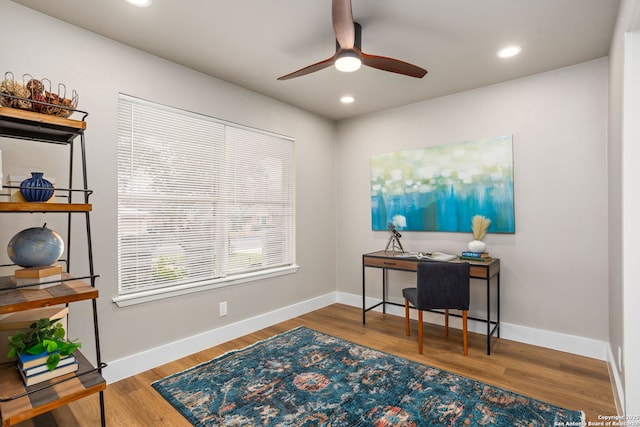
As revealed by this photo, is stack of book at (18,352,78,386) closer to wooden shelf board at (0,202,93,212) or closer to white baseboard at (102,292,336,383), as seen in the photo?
wooden shelf board at (0,202,93,212)

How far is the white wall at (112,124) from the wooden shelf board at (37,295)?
24.4 inches

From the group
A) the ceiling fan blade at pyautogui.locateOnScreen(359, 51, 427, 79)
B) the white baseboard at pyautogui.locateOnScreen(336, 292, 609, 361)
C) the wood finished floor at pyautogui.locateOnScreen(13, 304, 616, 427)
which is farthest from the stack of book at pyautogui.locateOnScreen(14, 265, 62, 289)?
the white baseboard at pyautogui.locateOnScreen(336, 292, 609, 361)

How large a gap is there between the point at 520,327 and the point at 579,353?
466 mm

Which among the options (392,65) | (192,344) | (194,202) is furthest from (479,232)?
(192,344)

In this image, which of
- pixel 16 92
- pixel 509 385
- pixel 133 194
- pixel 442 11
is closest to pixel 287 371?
pixel 509 385

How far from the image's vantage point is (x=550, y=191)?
3.05m

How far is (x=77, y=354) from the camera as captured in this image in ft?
6.46

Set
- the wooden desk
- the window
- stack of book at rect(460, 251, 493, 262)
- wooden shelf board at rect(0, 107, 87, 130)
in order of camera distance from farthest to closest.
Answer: stack of book at rect(460, 251, 493, 262), the wooden desk, the window, wooden shelf board at rect(0, 107, 87, 130)

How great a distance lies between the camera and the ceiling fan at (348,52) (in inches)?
71.1

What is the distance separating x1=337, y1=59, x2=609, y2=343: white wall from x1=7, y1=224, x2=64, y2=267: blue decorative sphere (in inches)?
132

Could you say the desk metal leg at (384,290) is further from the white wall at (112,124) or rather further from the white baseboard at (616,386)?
the white baseboard at (616,386)

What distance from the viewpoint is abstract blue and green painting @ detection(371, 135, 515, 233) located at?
3.29 metres

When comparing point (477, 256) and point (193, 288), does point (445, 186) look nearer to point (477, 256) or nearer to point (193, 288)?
point (477, 256)

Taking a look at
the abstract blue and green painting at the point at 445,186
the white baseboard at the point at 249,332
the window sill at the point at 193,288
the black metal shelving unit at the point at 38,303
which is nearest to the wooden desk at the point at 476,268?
the white baseboard at the point at 249,332
